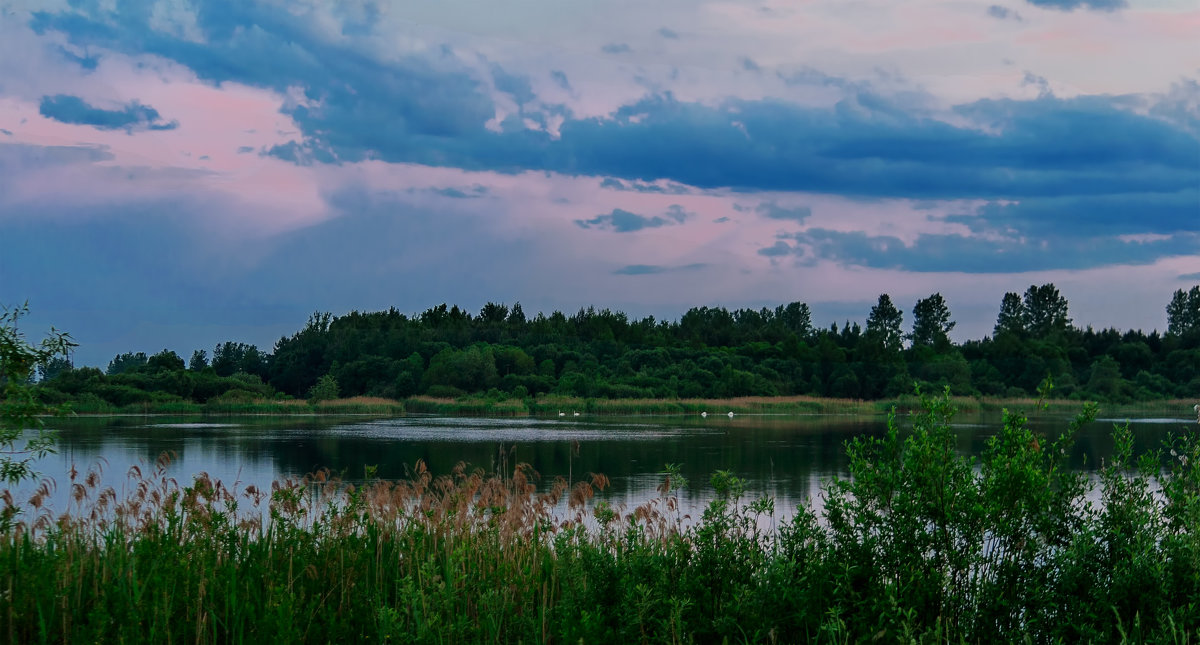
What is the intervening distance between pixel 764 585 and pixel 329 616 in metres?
2.74

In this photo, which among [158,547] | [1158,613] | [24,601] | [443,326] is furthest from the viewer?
[443,326]

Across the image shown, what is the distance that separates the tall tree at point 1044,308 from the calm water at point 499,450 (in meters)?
56.5

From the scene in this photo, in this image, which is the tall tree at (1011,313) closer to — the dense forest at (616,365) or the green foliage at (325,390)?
the dense forest at (616,365)

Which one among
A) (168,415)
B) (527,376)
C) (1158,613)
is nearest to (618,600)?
(1158,613)

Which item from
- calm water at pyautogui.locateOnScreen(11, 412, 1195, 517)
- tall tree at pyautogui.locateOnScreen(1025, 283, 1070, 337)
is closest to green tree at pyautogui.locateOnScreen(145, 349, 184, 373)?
calm water at pyautogui.locateOnScreen(11, 412, 1195, 517)

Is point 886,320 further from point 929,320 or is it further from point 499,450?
point 499,450

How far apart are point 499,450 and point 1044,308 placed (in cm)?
8848

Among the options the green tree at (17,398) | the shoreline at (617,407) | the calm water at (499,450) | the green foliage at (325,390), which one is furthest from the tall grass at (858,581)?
the green foliage at (325,390)

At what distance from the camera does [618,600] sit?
5270 mm

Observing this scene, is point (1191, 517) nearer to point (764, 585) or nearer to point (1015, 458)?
point (1015, 458)

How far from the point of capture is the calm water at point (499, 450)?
1966 cm

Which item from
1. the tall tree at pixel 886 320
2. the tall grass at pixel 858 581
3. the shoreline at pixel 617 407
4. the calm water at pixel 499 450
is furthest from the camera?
the tall tree at pixel 886 320

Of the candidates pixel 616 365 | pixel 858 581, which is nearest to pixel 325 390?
pixel 616 365

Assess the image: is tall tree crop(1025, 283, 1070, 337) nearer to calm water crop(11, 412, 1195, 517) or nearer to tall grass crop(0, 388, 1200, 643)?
calm water crop(11, 412, 1195, 517)
